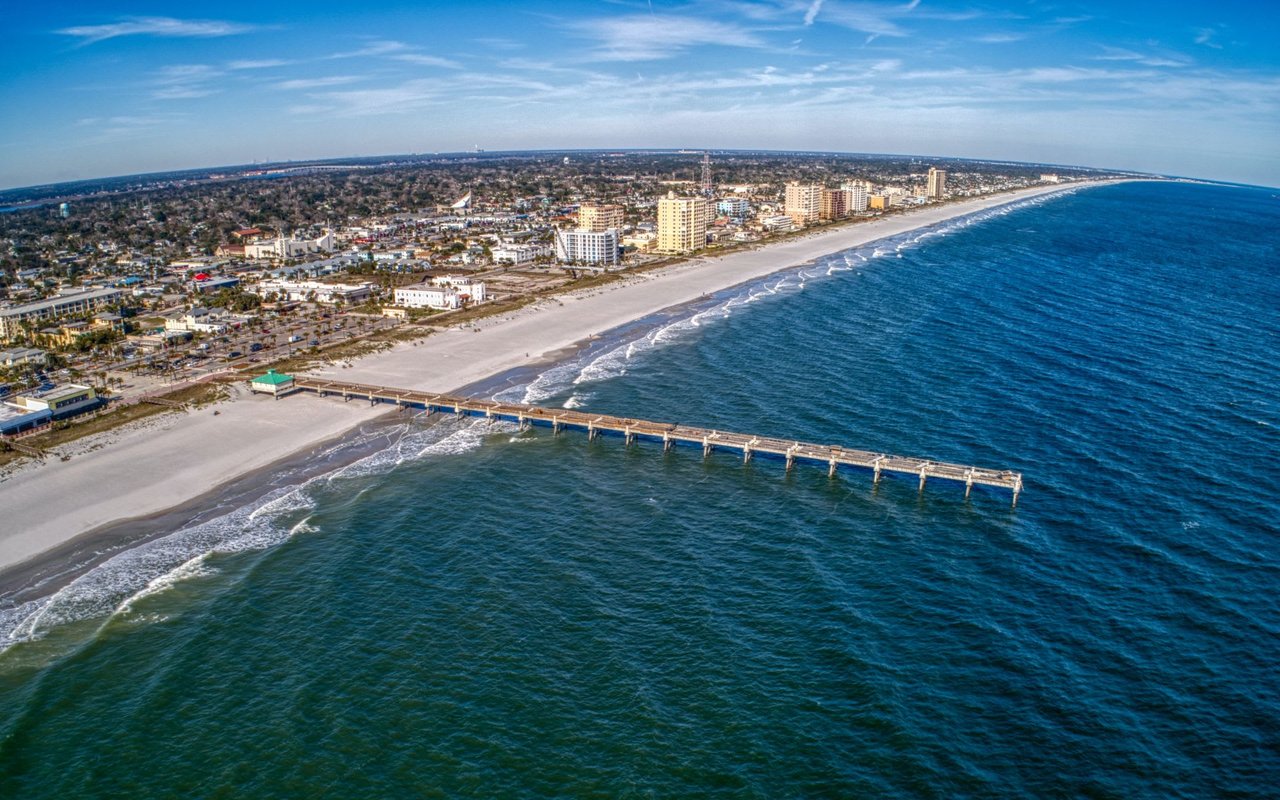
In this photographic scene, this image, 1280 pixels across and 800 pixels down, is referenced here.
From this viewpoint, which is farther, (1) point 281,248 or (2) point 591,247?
(1) point 281,248

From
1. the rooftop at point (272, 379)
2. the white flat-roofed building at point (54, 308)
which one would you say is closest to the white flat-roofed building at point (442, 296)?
the rooftop at point (272, 379)

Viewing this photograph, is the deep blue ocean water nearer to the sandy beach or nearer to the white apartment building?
the sandy beach

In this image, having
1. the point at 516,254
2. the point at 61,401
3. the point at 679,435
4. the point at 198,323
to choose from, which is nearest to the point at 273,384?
the point at 61,401

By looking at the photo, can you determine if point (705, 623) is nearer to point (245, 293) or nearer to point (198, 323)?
point (198, 323)

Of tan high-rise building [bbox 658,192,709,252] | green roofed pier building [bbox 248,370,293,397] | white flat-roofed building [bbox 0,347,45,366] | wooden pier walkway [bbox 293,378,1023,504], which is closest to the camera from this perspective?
wooden pier walkway [bbox 293,378,1023,504]

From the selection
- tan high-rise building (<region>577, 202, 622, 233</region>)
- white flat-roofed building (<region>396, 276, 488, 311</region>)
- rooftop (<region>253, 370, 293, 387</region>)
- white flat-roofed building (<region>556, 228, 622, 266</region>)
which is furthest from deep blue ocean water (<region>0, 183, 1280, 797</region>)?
tan high-rise building (<region>577, 202, 622, 233</region>)

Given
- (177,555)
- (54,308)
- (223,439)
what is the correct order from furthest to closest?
(54,308) < (223,439) < (177,555)
